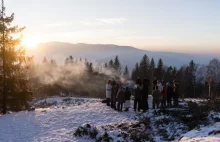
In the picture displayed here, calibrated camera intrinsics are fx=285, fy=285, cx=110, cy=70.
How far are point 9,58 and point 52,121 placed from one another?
7.35 metres

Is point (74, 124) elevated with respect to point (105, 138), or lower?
lower

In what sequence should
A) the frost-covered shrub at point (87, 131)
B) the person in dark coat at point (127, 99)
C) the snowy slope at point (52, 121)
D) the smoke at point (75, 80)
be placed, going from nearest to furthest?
the frost-covered shrub at point (87, 131) → the snowy slope at point (52, 121) → the person in dark coat at point (127, 99) → the smoke at point (75, 80)

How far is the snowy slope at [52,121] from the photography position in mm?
16156

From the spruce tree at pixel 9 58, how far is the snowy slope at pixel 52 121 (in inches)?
124

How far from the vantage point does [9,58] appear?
23375 millimetres

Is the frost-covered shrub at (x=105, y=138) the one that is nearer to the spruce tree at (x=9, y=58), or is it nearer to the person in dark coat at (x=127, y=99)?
the person in dark coat at (x=127, y=99)

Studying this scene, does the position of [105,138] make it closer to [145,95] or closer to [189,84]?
[145,95]

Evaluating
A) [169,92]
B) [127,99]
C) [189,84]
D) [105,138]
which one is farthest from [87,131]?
[189,84]

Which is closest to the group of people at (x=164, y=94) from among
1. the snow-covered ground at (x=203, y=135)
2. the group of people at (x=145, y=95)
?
the group of people at (x=145, y=95)

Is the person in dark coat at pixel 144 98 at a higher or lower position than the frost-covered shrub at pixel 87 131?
higher

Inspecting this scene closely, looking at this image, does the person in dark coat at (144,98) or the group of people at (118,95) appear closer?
the person in dark coat at (144,98)

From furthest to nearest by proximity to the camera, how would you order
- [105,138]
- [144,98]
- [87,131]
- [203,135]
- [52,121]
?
[144,98]
[52,121]
[87,131]
[105,138]
[203,135]

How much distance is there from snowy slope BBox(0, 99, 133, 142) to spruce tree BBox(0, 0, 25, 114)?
3141 mm

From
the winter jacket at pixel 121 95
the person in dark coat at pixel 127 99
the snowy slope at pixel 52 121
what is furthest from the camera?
the person in dark coat at pixel 127 99
